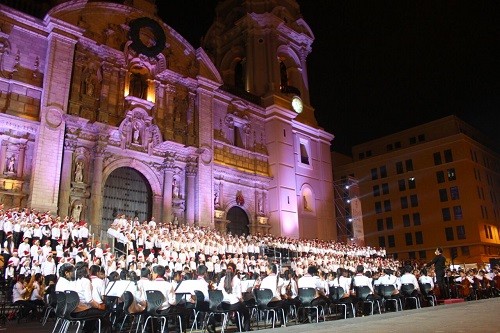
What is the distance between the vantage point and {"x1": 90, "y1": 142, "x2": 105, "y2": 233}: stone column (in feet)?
67.0

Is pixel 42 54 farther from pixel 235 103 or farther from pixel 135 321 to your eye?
pixel 135 321

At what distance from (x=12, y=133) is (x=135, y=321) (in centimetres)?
1293

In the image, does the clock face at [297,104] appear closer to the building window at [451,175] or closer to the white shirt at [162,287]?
the building window at [451,175]

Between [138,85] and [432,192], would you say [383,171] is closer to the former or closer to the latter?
[432,192]

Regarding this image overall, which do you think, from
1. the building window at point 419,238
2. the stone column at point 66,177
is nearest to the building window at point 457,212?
the building window at point 419,238

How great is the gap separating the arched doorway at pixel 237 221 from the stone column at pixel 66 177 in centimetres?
1113

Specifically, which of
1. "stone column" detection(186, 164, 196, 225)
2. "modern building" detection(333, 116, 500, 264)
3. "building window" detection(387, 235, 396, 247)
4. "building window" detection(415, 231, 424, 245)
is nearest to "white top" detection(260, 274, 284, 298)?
"stone column" detection(186, 164, 196, 225)

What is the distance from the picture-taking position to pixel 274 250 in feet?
77.7

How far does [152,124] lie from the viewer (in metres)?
23.9

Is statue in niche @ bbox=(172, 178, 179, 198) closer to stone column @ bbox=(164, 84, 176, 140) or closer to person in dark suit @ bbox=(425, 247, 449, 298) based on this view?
stone column @ bbox=(164, 84, 176, 140)

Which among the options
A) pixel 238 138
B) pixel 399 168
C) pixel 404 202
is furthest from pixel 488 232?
pixel 238 138

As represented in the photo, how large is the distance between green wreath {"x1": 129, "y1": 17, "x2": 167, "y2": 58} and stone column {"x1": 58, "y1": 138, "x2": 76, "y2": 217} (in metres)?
7.25

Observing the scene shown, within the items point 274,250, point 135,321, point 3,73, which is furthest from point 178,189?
point 135,321

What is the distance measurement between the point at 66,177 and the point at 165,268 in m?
11.6
